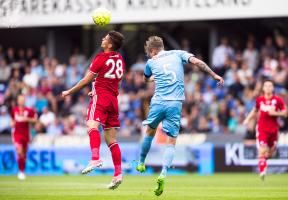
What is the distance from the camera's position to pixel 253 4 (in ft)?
92.7

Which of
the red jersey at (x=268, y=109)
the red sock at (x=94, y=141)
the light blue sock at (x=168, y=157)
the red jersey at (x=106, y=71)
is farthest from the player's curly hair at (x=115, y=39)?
the red jersey at (x=268, y=109)

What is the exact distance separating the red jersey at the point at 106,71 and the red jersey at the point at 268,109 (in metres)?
6.83

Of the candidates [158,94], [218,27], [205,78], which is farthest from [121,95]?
[158,94]

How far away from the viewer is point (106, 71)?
14141mm

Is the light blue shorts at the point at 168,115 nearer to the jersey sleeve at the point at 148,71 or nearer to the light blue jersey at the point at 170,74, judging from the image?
the light blue jersey at the point at 170,74

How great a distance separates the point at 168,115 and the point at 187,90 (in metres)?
13.7

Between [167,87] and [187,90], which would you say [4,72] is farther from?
[167,87]

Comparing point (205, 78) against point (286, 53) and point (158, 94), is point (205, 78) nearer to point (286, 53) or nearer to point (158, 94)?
point (286, 53)

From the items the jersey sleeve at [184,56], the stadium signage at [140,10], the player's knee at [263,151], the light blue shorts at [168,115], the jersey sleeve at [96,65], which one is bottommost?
the player's knee at [263,151]

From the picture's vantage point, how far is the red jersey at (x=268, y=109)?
20.2 metres

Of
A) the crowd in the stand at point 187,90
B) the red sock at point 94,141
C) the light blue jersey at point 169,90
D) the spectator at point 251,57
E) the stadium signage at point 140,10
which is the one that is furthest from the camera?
the stadium signage at point 140,10

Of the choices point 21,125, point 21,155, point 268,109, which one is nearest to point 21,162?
point 21,155

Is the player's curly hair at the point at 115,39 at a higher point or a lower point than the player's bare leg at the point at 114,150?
higher

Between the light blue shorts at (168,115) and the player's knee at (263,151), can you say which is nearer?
the light blue shorts at (168,115)
